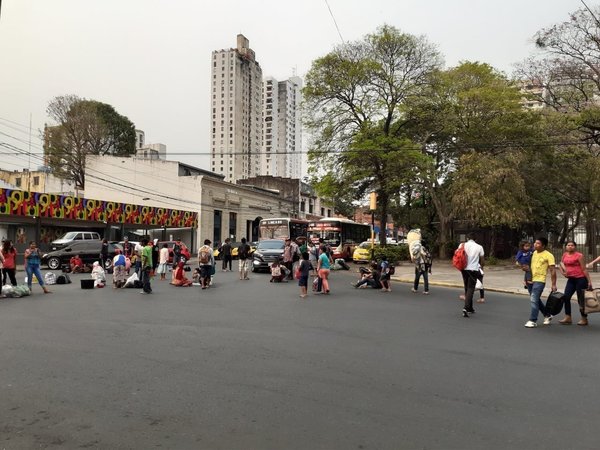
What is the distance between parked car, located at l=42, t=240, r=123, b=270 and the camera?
959 inches

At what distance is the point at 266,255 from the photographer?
76.1 ft

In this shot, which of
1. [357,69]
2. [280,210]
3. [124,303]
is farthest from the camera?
[280,210]

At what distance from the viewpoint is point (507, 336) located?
27.5 feet

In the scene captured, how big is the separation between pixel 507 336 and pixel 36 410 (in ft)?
23.5

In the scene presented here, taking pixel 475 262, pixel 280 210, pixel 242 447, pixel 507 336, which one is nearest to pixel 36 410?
pixel 242 447

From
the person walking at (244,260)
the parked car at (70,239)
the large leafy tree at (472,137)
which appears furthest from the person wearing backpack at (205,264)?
the large leafy tree at (472,137)

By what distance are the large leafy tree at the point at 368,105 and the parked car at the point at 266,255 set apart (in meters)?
8.42

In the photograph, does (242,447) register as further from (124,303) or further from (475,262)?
(124,303)

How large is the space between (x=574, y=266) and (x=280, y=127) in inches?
4209

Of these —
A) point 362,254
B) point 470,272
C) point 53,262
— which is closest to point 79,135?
point 53,262

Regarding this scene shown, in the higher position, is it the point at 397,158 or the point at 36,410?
the point at 397,158

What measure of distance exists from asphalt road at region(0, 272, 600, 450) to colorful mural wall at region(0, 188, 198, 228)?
923 inches

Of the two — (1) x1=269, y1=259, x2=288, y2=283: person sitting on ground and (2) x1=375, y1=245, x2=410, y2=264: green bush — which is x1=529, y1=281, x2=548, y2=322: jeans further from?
(2) x1=375, y1=245, x2=410, y2=264: green bush

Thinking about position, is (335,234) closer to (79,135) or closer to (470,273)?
(470,273)
